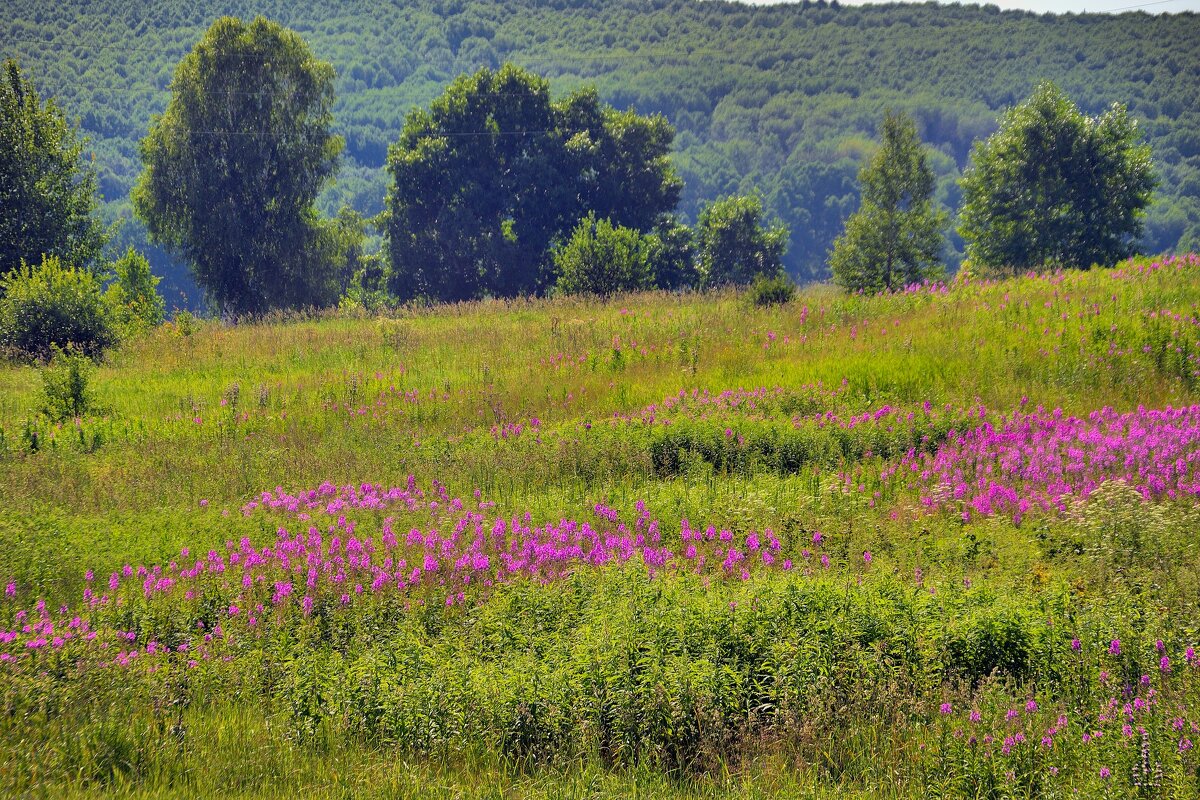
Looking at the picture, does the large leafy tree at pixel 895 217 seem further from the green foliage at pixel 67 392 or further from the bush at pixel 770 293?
the green foliage at pixel 67 392

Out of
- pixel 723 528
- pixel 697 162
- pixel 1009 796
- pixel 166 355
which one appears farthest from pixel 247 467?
pixel 697 162

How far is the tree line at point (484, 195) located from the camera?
102 ft

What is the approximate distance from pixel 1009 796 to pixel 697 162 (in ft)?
520

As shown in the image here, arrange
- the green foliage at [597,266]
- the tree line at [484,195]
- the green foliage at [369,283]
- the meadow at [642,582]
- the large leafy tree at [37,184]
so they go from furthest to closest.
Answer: the green foliage at [369,283] < the tree line at [484,195] < the green foliage at [597,266] < the large leafy tree at [37,184] < the meadow at [642,582]

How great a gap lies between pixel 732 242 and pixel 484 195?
13.5 meters

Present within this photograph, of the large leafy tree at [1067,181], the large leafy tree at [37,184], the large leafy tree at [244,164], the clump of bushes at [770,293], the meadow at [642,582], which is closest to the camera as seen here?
the meadow at [642,582]

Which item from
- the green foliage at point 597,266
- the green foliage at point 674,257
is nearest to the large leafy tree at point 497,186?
the green foliage at point 674,257

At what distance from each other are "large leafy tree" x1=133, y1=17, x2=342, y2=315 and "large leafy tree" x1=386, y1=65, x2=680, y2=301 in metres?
7.40

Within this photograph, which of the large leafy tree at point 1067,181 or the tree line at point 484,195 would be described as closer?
the tree line at point 484,195

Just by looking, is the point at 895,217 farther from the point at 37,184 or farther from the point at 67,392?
the point at 67,392

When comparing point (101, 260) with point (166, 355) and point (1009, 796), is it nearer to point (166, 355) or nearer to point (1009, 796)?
point (166, 355)

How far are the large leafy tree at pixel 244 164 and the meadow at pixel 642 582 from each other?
2572 cm

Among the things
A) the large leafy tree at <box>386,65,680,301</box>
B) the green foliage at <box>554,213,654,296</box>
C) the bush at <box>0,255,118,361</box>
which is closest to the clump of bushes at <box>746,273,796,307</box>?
the green foliage at <box>554,213,654,296</box>

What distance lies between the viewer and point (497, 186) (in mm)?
46031
